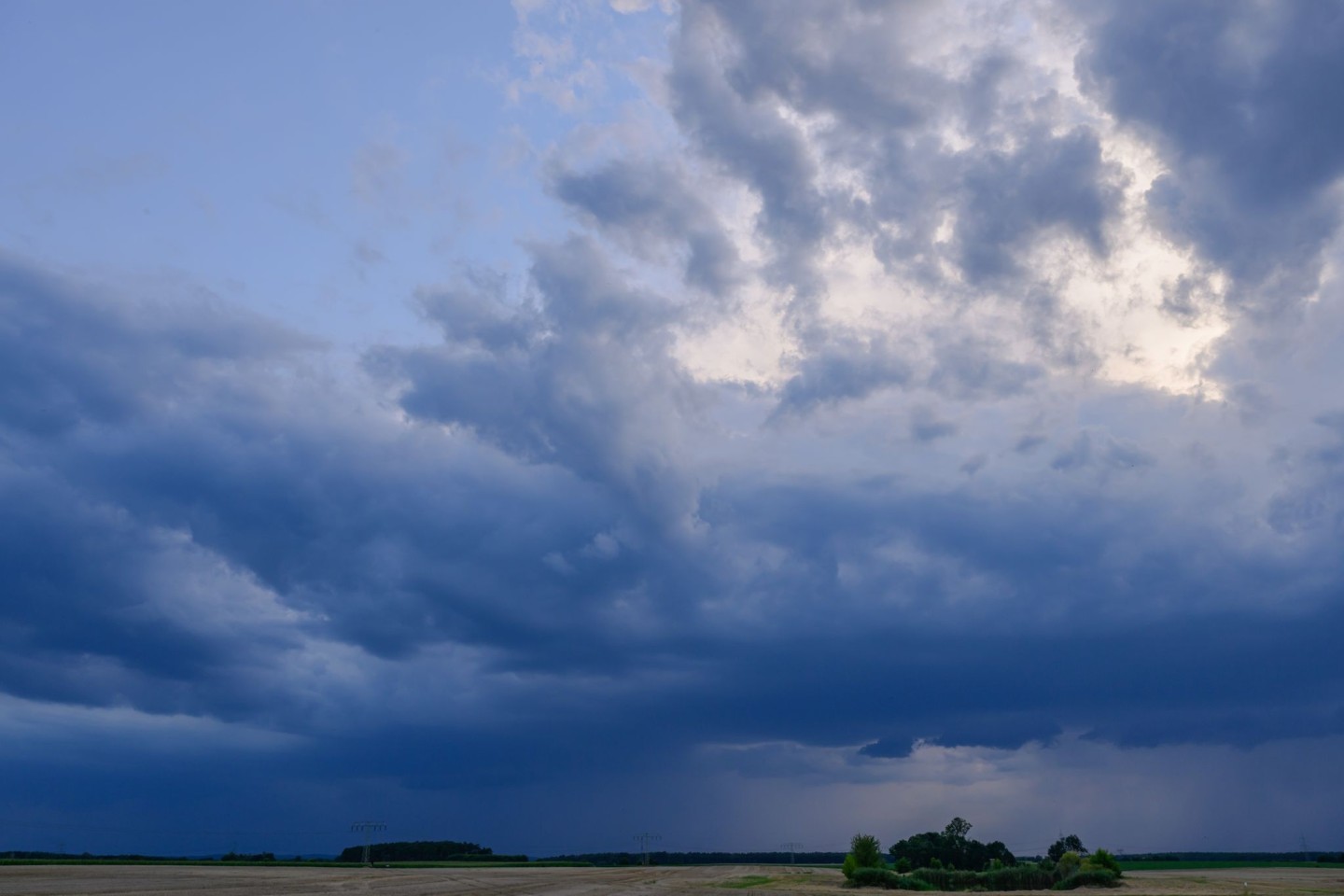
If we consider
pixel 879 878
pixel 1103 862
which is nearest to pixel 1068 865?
pixel 1103 862

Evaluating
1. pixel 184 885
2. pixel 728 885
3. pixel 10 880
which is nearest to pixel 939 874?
pixel 728 885

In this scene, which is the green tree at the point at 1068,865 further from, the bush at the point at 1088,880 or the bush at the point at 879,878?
the bush at the point at 879,878

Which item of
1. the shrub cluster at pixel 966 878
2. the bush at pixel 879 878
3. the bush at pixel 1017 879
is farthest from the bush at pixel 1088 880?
the bush at pixel 879 878

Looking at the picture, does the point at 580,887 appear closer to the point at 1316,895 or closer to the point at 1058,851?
the point at 1316,895

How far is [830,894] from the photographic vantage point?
2355 inches

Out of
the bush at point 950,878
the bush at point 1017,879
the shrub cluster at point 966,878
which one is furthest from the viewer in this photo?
the bush at point 950,878

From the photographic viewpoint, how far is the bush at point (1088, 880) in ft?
213

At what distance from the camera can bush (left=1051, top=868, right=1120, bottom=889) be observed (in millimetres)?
65000

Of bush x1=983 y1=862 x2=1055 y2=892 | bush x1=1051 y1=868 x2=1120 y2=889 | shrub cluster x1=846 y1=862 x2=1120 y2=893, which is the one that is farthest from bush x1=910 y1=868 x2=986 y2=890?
bush x1=1051 y1=868 x2=1120 y2=889

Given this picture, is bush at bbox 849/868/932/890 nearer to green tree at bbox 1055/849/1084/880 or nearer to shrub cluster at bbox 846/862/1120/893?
shrub cluster at bbox 846/862/1120/893

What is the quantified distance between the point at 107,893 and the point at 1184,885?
59296 millimetres

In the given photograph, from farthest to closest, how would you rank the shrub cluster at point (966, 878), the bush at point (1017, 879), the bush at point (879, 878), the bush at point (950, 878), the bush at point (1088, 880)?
the bush at point (950, 878)
the bush at point (1017, 879)
the bush at point (879, 878)
the shrub cluster at point (966, 878)
the bush at point (1088, 880)

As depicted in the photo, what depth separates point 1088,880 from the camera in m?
65.3

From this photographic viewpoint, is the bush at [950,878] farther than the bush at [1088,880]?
Yes
